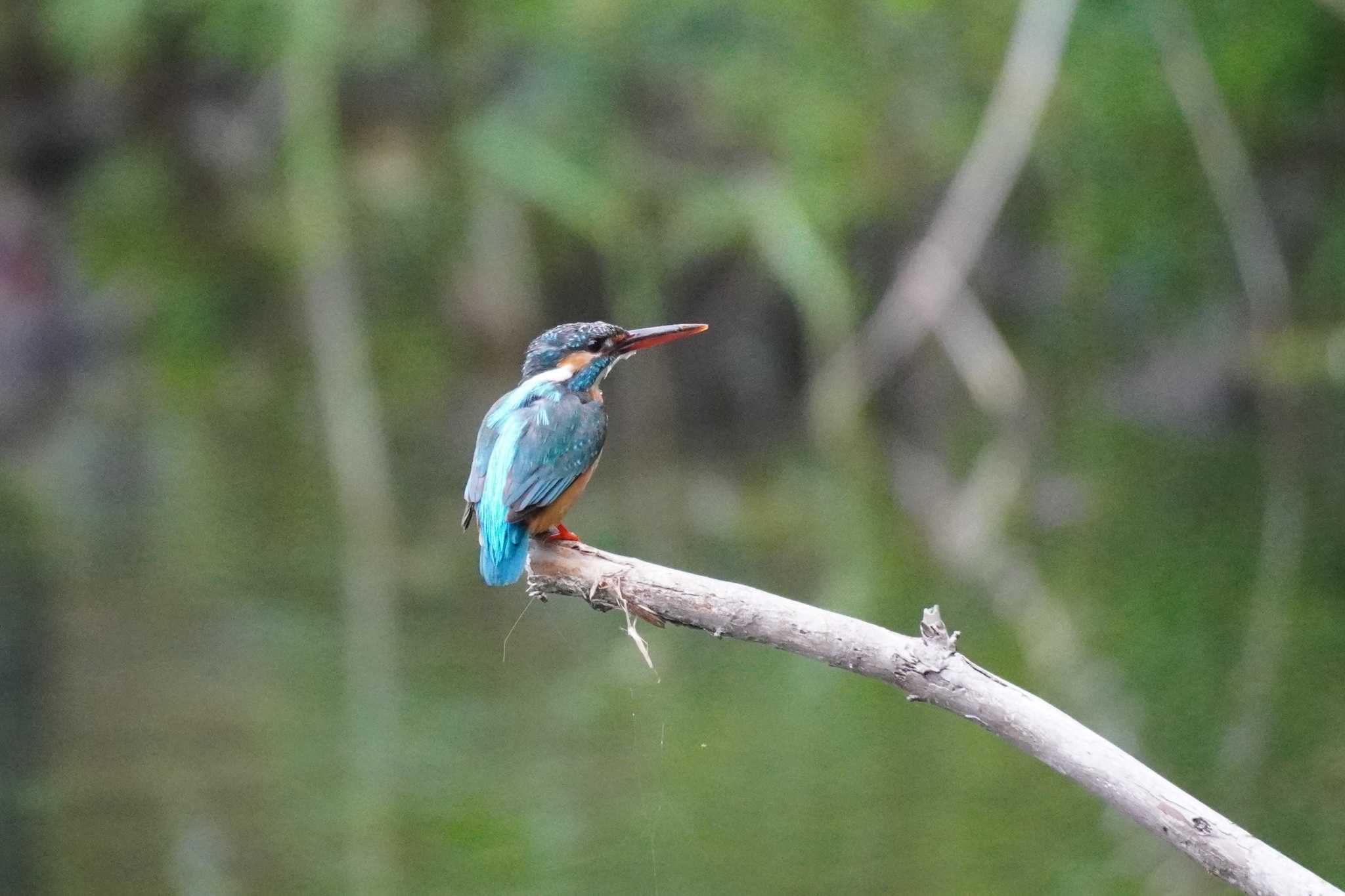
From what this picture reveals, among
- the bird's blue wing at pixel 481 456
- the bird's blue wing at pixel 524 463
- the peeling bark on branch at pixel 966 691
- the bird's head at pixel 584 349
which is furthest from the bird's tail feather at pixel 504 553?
the bird's head at pixel 584 349

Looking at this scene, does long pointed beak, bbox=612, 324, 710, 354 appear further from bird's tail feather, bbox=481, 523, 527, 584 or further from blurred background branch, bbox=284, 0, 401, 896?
blurred background branch, bbox=284, 0, 401, 896

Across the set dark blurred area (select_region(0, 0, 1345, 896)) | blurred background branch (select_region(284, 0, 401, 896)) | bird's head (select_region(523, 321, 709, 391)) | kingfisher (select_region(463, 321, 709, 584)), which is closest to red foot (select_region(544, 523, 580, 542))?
kingfisher (select_region(463, 321, 709, 584))

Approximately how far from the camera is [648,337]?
11.7 ft

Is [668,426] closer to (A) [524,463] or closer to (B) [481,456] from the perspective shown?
(B) [481,456]

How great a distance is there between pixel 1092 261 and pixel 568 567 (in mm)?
13161

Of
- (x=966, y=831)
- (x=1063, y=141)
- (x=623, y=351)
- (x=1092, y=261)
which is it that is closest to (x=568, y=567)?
(x=623, y=351)

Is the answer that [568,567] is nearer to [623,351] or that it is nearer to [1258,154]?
[623,351]

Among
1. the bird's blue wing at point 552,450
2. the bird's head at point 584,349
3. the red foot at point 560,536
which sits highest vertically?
the bird's head at point 584,349

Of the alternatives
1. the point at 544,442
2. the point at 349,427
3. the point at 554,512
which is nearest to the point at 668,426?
the point at 349,427

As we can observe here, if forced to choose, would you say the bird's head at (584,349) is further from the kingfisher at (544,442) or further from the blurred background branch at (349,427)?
the blurred background branch at (349,427)

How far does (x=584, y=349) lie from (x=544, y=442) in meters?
0.34

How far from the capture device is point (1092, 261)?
15336 millimetres

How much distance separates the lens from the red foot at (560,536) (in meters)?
3.20

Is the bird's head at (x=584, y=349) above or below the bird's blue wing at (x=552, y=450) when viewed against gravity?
above
